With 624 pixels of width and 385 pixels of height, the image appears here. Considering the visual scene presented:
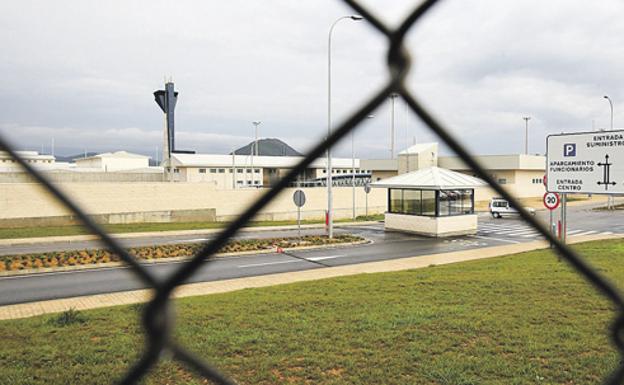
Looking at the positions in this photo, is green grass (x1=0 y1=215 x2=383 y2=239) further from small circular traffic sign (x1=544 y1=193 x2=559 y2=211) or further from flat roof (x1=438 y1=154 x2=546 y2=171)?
flat roof (x1=438 y1=154 x2=546 y2=171)

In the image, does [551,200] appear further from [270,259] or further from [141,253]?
[141,253]

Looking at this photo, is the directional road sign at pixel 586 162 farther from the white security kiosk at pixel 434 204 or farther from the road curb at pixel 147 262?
the white security kiosk at pixel 434 204

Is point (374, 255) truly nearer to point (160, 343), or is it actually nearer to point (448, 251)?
point (448, 251)

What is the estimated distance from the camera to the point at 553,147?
13.9m

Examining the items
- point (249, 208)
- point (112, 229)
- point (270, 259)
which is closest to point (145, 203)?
point (112, 229)

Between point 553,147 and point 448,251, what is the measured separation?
659 cm

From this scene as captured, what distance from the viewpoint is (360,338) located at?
653cm

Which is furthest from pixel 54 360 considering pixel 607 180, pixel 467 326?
pixel 607 180

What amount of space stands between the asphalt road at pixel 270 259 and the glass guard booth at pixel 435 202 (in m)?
1.45

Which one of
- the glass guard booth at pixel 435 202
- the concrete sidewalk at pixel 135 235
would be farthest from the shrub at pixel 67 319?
the glass guard booth at pixel 435 202

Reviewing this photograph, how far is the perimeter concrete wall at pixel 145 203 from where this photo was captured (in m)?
25.2

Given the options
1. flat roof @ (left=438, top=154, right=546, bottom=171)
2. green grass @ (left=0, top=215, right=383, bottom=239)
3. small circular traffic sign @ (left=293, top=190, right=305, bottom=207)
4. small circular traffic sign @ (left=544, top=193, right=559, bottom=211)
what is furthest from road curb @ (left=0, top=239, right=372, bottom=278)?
flat roof @ (left=438, top=154, right=546, bottom=171)

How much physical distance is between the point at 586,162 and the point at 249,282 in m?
9.15

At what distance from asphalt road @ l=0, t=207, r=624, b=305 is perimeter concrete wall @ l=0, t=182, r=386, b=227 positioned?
208 inches
